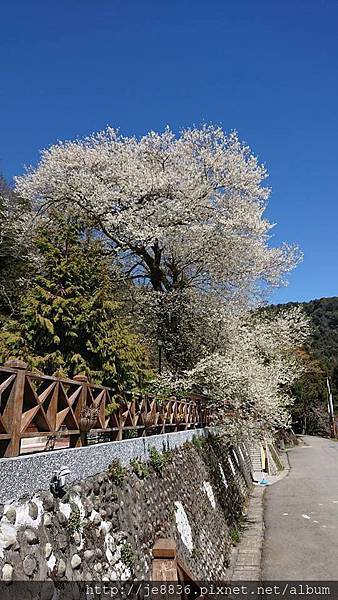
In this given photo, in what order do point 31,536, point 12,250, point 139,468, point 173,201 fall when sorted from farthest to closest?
point 12,250 → point 173,201 → point 139,468 → point 31,536

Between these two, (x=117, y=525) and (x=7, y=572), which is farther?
(x=117, y=525)

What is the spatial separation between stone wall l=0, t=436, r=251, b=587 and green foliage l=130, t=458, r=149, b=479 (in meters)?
0.01

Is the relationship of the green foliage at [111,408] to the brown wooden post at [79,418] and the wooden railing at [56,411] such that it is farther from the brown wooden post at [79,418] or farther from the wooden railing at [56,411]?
the brown wooden post at [79,418]

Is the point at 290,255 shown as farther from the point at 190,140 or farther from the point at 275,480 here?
the point at 275,480

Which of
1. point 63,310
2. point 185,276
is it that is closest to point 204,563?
point 63,310

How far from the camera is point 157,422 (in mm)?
8773

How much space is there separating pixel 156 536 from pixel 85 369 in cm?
279

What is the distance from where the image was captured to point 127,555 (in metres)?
4.77

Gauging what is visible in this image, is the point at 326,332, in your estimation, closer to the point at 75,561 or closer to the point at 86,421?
the point at 86,421

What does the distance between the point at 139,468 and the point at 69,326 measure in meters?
2.68

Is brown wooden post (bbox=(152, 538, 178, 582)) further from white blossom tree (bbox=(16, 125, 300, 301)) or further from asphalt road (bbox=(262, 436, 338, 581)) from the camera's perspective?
white blossom tree (bbox=(16, 125, 300, 301))

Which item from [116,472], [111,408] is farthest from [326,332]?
[116,472]

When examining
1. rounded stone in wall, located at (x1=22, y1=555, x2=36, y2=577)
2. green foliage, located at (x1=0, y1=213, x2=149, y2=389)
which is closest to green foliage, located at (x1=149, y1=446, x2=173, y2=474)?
green foliage, located at (x1=0, y1=213, x2=149, y2=389)

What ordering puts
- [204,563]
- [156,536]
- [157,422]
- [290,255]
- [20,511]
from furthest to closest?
1. [290,255]
2. [157,422]
3. [204,563]
4. [156,536]
5. [20,511]
